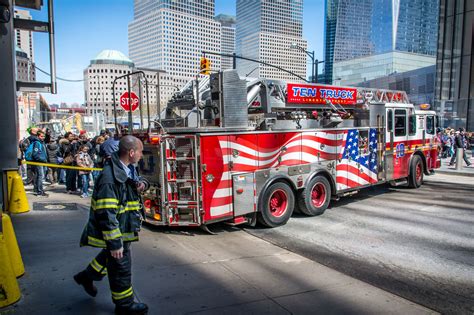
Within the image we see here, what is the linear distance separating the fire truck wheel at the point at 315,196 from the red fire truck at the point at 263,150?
23 mm

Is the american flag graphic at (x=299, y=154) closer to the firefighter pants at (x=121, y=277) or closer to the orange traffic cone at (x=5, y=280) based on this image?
the firefighter pants at (x=121, y=277)

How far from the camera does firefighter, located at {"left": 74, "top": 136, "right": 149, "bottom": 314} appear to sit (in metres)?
3.42

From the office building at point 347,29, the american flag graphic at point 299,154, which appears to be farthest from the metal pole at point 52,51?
the office building at point 347,29

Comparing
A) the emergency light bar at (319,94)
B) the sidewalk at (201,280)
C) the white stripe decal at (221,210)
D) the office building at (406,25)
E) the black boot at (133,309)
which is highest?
the office building at (406,25)

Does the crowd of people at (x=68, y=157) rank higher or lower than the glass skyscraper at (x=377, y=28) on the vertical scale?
lower

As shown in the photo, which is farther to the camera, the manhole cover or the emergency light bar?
the emergency light bar

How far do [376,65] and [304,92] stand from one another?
109 metres

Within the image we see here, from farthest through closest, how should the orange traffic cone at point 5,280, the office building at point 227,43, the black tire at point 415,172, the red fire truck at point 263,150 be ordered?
the office building at point 227,43
the black tire at point 415,172
the red fire truck at point 263,150
the orange traffic cone at point 5,280

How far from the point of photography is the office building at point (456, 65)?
3114 centimetres

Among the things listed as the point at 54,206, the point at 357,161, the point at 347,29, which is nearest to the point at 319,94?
the point at 357,161

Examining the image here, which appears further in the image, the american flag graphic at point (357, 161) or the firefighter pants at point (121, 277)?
the american flag graphic at point (357, 161)

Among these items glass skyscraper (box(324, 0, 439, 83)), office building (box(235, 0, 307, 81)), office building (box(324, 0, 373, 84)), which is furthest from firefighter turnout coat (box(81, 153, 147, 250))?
office building (box(324, 0, 373, 84))

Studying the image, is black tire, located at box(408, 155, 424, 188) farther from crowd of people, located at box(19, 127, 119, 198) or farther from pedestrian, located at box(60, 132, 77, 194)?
pedestrian, located at box(60, 132, 77, 194)

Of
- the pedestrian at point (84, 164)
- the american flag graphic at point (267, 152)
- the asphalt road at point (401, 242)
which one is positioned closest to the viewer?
the asphalt road at point (401, 242)
